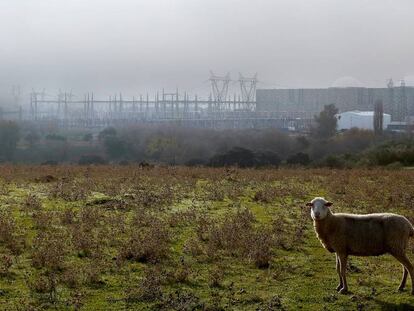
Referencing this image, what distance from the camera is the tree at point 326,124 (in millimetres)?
82875

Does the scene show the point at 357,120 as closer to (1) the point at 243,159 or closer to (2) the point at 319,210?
(1) the point at 243,159

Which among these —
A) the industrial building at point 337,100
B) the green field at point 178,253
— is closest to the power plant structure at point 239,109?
the industrial building at point 337,100

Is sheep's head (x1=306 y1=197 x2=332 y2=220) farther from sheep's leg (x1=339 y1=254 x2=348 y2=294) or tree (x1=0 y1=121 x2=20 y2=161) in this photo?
tree (x1=0 y1=121 x2=20 y2=161)

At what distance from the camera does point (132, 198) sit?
62.4 feet

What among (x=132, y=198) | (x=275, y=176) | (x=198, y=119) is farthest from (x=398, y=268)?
(x=198, y=119)

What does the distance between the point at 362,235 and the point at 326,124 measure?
2999 inches

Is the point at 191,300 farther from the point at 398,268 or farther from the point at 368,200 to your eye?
the point at 368,200

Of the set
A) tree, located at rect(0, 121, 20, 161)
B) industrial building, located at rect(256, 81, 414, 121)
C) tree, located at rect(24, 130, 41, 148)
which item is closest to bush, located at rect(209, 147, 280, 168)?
tree, located at rect(0, 121, 20, 161)

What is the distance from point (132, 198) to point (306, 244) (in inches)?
281

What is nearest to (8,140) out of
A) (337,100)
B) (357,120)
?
(357,120)

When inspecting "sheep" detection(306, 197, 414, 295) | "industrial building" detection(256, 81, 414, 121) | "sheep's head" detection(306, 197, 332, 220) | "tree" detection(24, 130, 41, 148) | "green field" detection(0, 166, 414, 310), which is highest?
"industrial building" detection(256, 81, 414, 121)

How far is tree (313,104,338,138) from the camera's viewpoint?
82.9 meters

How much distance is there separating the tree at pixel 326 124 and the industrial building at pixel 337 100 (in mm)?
33312

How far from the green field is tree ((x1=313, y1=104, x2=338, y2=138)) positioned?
2458 inches
